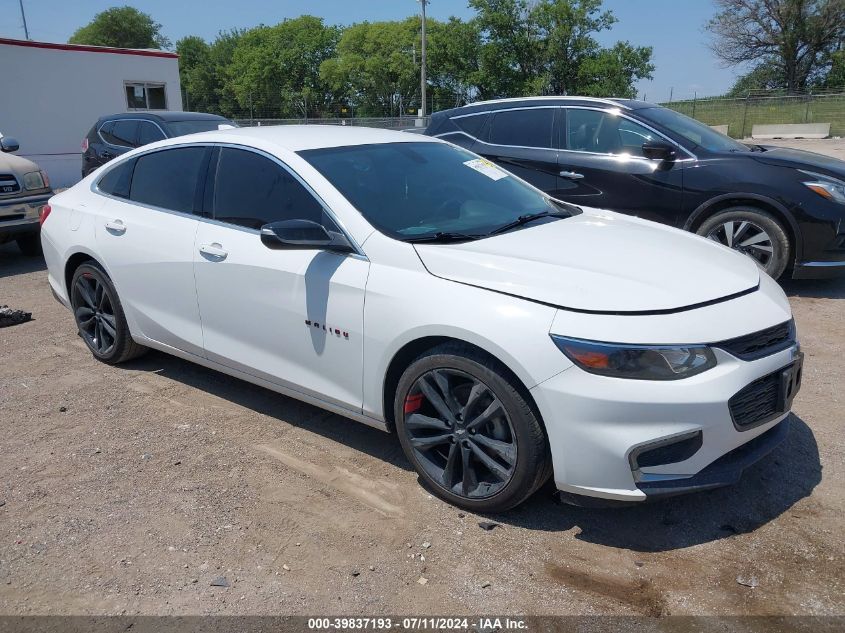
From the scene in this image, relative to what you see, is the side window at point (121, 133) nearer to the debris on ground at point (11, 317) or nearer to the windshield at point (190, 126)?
the windshield at point (190, 126)

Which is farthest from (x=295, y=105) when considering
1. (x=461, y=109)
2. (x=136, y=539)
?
(x=136, y=539)

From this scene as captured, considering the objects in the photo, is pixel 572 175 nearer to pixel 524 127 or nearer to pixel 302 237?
pixel 524 127

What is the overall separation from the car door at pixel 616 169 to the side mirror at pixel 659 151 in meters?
0.06

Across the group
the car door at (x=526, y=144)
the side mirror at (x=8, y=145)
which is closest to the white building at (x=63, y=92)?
the side mirror at (x=8, y=145)

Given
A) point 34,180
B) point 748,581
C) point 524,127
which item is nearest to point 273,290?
point 748,581

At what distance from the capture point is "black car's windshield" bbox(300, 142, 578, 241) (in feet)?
11.8

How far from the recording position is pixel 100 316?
16.5 ft

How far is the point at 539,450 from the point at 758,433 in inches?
36.2

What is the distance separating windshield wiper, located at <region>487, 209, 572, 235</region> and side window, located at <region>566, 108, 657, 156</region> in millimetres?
3012

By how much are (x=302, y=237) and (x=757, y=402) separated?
210cm

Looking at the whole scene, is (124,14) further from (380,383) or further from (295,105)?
(380,383)

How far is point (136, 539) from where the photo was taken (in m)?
3.12

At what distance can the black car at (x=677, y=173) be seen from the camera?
6137 millimetres

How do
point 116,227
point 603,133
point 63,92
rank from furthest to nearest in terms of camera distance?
point 63,92 < point 603,133 < point 116,227
